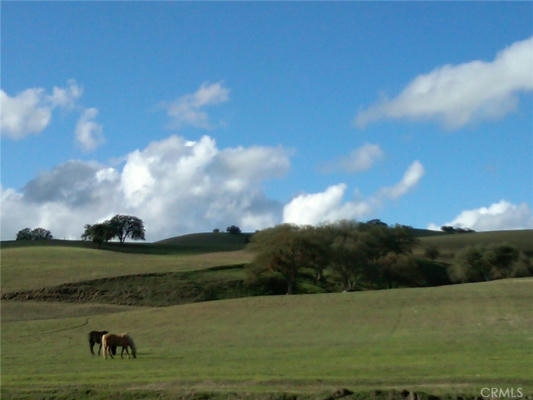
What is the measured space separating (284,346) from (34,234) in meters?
172

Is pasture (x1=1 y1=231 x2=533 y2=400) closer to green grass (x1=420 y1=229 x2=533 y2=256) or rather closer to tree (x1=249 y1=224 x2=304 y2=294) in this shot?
tree (x1=249 y1=224 x2=304 y2=294)

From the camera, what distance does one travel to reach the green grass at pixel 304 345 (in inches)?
774

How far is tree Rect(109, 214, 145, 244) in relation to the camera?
145 metres

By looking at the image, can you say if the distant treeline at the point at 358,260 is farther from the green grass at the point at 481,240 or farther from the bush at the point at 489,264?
the green grass at the point at 481,240

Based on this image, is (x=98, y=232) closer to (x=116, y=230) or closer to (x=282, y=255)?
(x=116, y=230)

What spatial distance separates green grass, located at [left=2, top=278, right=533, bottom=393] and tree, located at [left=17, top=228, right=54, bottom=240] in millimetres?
141258

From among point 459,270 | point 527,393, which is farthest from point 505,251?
point 527,393

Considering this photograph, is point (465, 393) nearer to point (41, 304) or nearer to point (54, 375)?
point (54, 375)

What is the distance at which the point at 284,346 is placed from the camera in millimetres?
31781

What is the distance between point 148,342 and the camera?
36.7 m

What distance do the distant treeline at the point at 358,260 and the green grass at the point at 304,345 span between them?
2436 centimetres

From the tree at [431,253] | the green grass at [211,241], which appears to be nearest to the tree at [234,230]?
the green grass at [211,241]

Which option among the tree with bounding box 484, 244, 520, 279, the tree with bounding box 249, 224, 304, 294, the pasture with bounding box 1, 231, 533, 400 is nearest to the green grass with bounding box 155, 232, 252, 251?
the tree with bounding box 484, 244, 520, 279

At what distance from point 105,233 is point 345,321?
96855 millimetres
